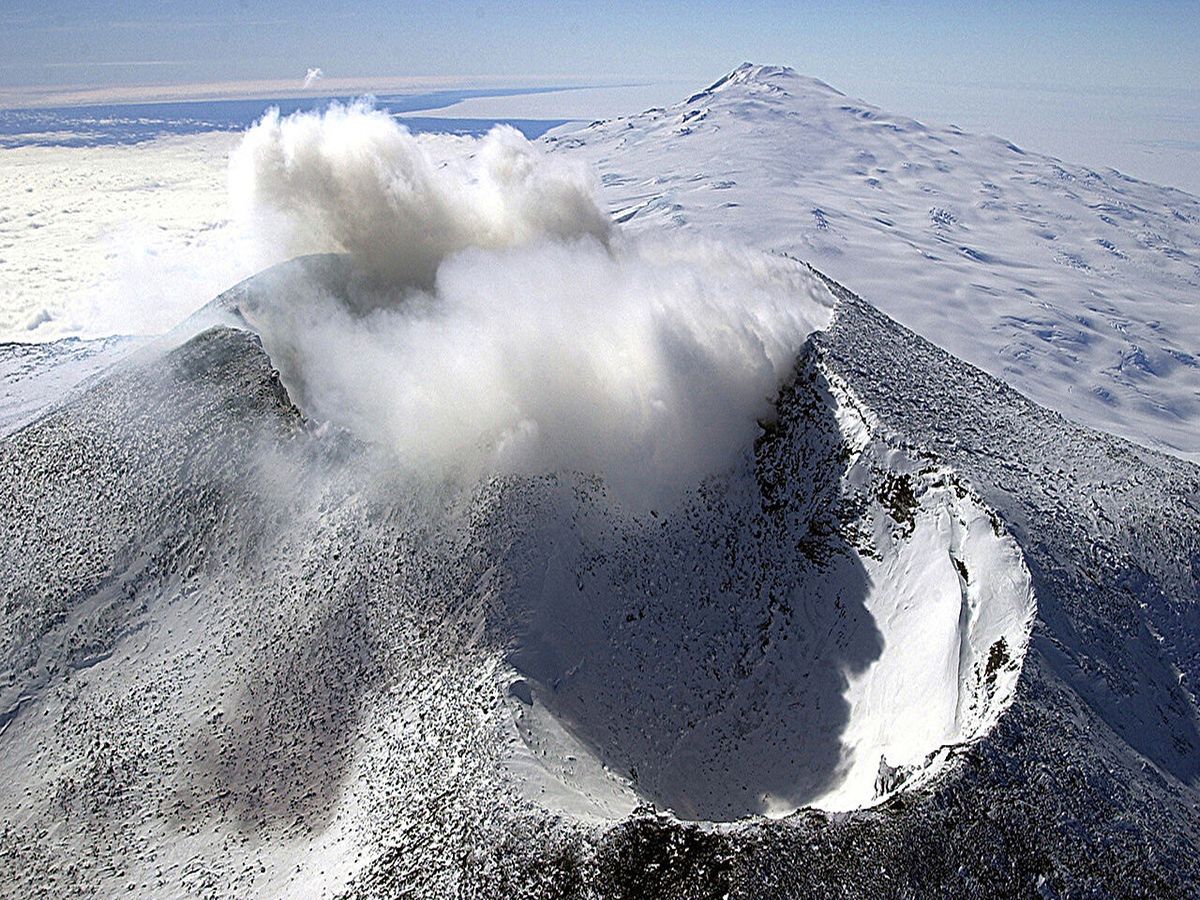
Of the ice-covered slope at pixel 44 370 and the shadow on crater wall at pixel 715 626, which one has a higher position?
the shadow on crater wall at pixel 715 626

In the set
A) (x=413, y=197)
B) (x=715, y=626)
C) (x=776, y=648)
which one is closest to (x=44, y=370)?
(x=413, y=197)

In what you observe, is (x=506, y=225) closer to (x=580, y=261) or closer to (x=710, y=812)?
(x=580, y=261)

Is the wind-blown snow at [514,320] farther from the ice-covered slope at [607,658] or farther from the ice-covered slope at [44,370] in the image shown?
the ice-covered slope at [44,370]

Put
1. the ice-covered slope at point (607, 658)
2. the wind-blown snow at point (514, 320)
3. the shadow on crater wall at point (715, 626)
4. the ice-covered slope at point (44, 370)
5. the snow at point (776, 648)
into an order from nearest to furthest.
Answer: the ice-covered slope at point (607, 658) < the snow at point (776, 648) < the shadow on crater wall at point (715, 626) < the wind-blown snow at point (514, 320) < the ice-covered slope at point (44, 370)

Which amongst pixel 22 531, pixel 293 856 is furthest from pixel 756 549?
pixel 22 531

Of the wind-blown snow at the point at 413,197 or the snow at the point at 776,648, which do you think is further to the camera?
the wind-blown snow at the point at 413,197

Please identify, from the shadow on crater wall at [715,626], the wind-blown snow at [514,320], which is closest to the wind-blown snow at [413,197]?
the wind-blown snow at [514,320]

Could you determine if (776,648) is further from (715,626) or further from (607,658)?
(607,658)

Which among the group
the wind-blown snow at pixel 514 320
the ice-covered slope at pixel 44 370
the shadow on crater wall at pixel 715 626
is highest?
the wind-blown snow at pixel 514 320
